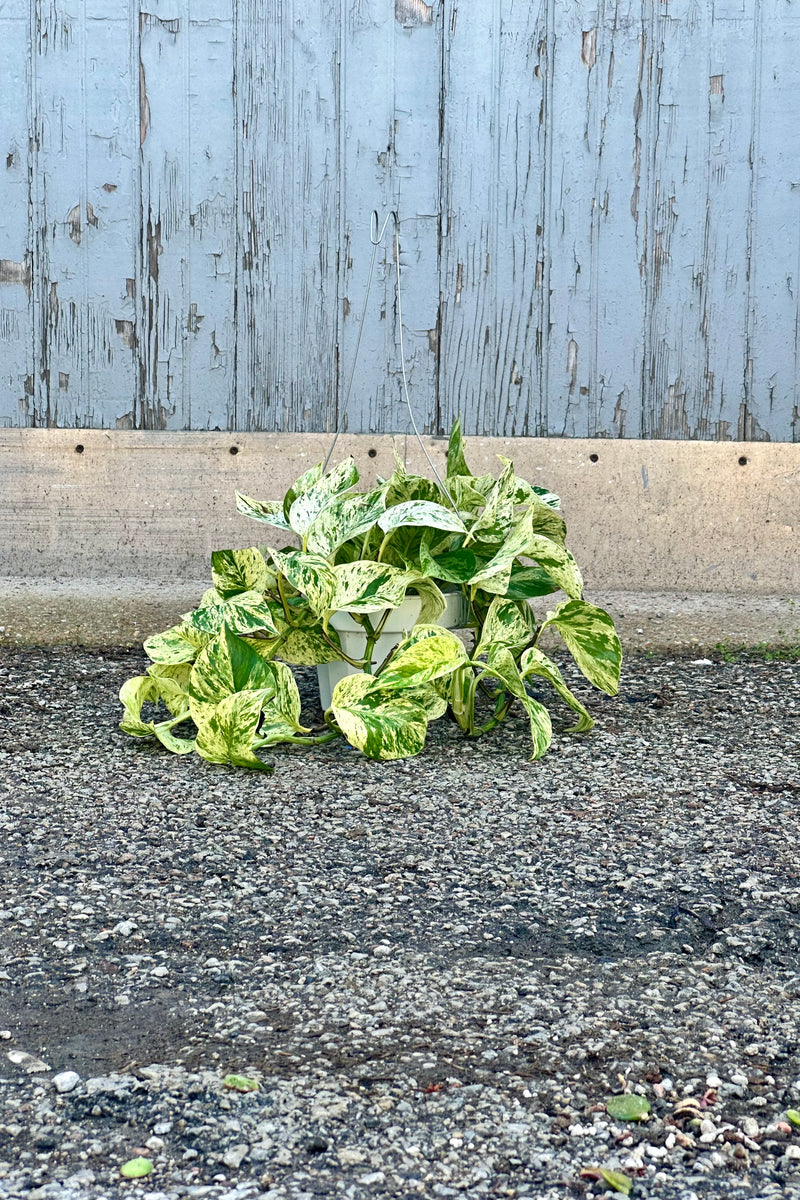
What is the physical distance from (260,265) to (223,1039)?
7.19 ft

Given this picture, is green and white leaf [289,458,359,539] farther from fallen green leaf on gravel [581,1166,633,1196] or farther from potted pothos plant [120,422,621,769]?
fallen green leaf on gravel [581,1166,633,1196]

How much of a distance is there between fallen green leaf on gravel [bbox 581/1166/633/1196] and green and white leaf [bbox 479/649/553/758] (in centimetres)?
103

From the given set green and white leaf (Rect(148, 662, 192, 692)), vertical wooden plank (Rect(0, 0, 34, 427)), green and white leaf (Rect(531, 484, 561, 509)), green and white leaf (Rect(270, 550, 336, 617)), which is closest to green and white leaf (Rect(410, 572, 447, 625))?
green and white leaf (Rect(270, 550, 336, 617))

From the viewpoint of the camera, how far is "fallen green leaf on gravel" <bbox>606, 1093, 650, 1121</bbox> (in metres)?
1.01

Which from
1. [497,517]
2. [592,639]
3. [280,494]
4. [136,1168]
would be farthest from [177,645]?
[136,1168]

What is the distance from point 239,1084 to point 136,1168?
0.44ft

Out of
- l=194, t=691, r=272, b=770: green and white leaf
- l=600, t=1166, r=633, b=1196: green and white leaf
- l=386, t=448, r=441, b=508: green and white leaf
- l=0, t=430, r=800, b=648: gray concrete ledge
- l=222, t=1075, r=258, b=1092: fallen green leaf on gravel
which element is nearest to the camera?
l=600, t=1166, r=633, b=1196: green and white leaf

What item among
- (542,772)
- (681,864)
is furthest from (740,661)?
(681,864)

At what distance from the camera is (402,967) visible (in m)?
1.28

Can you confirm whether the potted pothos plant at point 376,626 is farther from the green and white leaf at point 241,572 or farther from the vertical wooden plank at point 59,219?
the vertical wooden plank at point 59,219

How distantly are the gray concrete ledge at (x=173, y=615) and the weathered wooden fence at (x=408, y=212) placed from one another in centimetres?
43

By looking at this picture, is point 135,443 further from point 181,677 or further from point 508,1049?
point 508,1049

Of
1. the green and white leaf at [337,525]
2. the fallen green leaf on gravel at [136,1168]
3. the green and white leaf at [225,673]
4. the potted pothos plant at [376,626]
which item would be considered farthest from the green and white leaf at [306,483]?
the fallen green leaf on gravel at [136,1168]

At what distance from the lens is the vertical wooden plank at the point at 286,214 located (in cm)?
279
